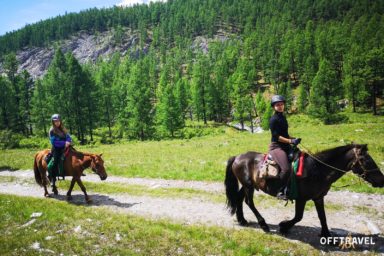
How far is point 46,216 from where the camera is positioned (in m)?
10.9

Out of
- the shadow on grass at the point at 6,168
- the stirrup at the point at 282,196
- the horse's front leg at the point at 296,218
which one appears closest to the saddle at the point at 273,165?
the stirrup at the point at 282,196

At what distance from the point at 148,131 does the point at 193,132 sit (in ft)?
35.1

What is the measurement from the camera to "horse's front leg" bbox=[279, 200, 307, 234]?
846cm

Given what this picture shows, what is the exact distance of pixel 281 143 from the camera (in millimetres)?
8945

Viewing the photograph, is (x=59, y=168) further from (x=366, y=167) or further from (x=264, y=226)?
(x=366, y=167)

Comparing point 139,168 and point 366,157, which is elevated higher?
point 366,157

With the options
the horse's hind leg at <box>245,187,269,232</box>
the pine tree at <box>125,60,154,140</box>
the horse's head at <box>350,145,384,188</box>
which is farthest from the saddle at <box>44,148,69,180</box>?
the pine tree at <box>125,60,154,140</box>

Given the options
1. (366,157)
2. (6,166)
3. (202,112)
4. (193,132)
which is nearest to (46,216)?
(366,157)

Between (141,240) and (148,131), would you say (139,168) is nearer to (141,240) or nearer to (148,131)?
(141,240)

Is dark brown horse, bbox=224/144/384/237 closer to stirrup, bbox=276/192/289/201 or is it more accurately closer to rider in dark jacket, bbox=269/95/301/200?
stirrup, bbox=276/192/289/201

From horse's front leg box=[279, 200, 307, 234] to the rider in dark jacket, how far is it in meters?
0.46

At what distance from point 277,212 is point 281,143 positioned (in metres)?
3.41

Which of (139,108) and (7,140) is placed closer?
(7,140)

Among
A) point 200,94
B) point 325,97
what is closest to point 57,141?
point 325,97
